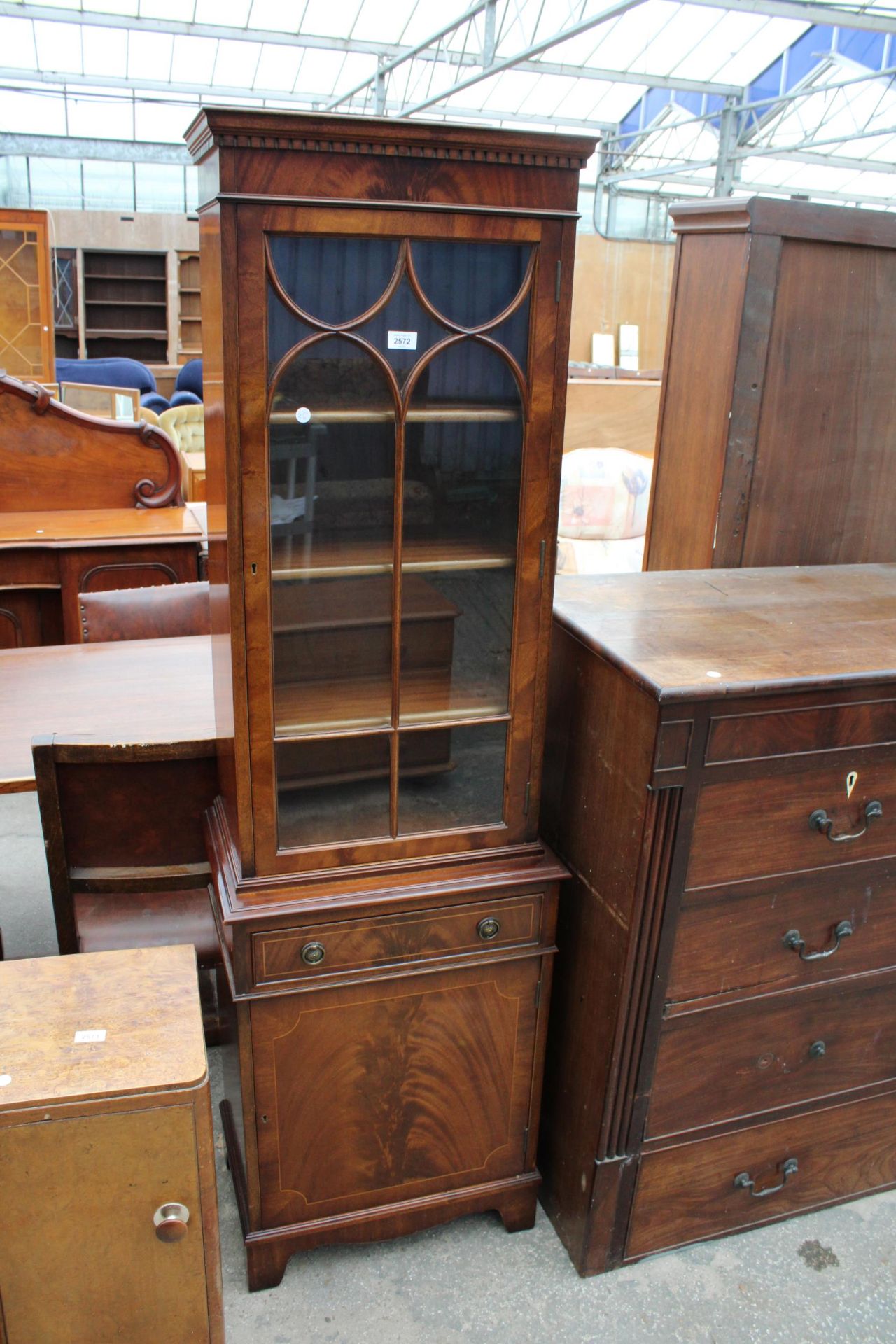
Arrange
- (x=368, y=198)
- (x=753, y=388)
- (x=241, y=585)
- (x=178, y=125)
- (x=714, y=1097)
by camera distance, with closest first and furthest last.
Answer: (x=368, y=198) < (x=241, y=585) < (x=714, y=1097) < (x=753, y=388) < (x=178, y=125)

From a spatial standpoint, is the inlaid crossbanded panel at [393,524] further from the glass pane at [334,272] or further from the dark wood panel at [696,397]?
the dark wood panel at [696,397]

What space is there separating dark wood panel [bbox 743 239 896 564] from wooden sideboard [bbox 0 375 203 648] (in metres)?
2.07

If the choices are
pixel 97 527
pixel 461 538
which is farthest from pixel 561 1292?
pixel 97 527

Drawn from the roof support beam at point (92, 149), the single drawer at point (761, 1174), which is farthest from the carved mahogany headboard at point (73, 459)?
the roof support beam at point (92, 149)

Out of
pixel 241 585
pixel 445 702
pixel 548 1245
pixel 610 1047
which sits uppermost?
pixel 241 585

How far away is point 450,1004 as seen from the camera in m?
1.75

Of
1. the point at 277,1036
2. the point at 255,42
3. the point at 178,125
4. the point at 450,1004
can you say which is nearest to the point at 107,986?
the point at 277,1036

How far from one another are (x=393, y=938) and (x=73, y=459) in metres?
2.75

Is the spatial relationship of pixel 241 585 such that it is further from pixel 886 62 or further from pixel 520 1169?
pixel 886 62

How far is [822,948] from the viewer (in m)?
1.79

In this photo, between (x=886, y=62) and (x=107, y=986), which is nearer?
(x=107, y=986)

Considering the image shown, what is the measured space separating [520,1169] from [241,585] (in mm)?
1261

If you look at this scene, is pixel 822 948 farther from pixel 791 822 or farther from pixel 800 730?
pixel 800 730

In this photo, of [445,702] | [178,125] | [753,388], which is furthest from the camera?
[178,125]
